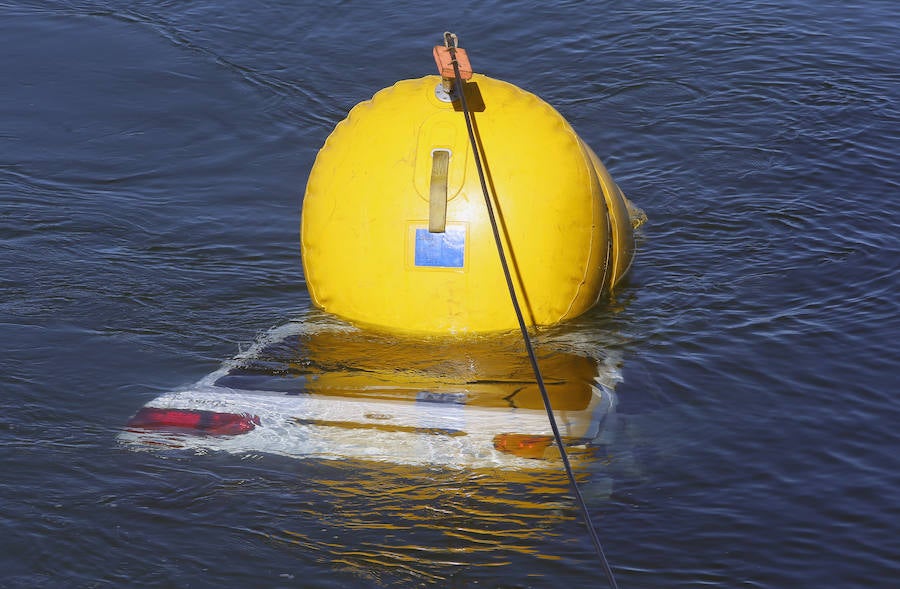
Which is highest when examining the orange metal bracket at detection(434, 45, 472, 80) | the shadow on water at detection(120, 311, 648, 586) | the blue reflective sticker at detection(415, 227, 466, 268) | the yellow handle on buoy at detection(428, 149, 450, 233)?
the orange metal bracket at detection(434, 45, 472, 80)

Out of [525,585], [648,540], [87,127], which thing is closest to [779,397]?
[648,540]

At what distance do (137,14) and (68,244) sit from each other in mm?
5666

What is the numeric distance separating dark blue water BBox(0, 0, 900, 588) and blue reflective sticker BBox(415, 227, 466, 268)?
1058 mm

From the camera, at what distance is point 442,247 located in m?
6.01

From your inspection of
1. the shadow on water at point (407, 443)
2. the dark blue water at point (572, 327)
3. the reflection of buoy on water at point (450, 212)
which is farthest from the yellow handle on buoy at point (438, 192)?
the dark blue water at point (572, 327)

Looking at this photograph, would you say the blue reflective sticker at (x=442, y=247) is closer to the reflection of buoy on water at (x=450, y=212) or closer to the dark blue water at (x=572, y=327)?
the reflection of buoy on water at (x=450, y=212)

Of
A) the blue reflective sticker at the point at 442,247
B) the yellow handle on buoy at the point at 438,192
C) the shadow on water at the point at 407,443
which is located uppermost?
the yellow handle on buoy at the point at 438,192

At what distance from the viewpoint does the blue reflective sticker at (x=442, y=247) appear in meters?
5.99

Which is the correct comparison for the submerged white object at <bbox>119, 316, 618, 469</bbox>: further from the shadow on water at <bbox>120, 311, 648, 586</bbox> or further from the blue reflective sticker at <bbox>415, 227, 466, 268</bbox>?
the blue reflective sticker at <bbox>415, 227, 466, 268</bbox>

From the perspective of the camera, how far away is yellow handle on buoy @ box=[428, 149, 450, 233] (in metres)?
5.95

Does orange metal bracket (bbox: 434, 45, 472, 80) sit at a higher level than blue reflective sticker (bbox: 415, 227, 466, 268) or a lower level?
higher

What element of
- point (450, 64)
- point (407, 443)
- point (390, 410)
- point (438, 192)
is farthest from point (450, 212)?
point (407, 443)

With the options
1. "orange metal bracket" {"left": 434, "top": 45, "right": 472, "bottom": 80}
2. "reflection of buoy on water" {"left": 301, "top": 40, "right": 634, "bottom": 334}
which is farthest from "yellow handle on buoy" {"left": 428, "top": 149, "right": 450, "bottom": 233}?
"orange metal bracket" {"left": 434, "top": 45, "right": 472, "bottom": 80}

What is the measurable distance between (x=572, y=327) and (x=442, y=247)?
103 centimetres
